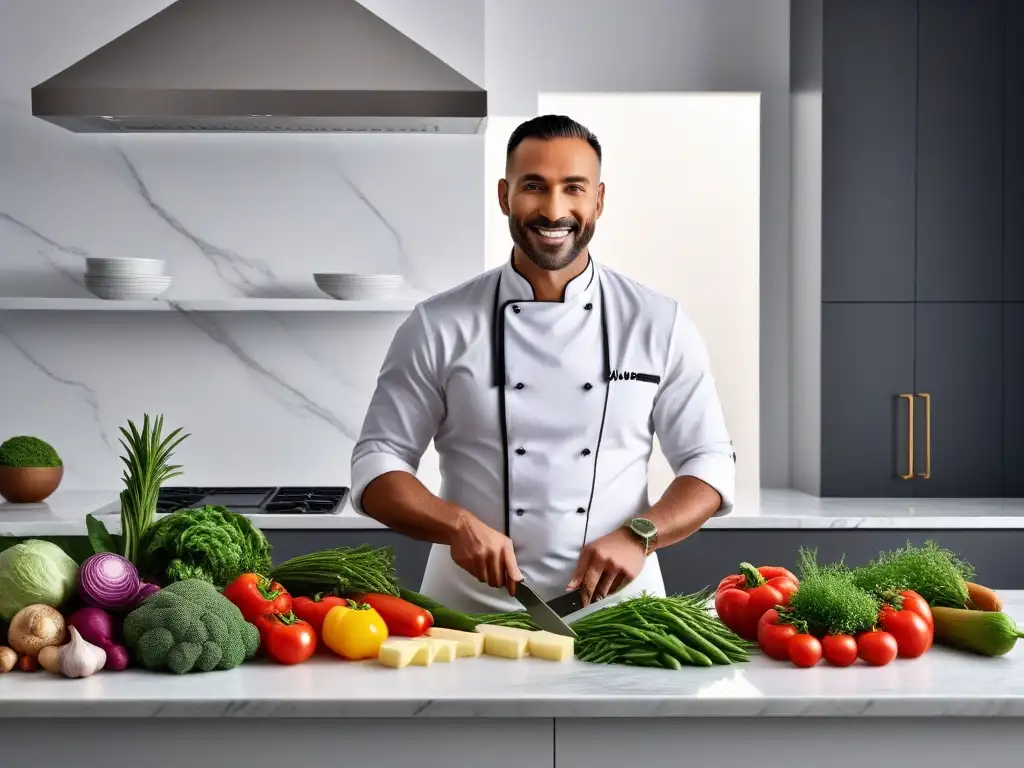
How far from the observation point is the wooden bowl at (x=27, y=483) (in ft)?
11.3

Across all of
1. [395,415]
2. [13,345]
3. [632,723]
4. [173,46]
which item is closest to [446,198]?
[173,46]

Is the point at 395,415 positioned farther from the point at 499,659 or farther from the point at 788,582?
the point at 788,582

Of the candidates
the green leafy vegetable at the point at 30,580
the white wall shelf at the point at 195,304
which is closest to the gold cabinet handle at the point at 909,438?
the white wall shelf at the point at 195,304

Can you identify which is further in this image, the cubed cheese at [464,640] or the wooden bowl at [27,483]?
the wooden bowl at [27,483]

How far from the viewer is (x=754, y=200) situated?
4.11 m

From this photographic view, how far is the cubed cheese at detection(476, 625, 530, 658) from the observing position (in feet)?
5.33

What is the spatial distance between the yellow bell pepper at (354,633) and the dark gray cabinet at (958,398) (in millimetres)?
2603

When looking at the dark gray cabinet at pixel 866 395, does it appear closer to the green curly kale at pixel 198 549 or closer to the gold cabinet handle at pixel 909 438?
the gold cabinet handle at pixel 909 438

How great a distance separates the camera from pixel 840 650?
1571mm

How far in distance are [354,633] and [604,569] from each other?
0.43 m

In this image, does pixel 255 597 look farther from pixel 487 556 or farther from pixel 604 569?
pixel 604 569

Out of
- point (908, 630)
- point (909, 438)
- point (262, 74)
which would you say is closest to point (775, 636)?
point (908, 630)

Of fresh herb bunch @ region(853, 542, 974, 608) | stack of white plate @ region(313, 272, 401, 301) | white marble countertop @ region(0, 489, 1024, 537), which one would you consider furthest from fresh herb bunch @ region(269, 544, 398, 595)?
stack of white plate @ region(313, 272, 401, 301)

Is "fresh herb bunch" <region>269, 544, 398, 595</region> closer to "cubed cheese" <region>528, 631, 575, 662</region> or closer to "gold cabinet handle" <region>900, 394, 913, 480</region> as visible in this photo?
"cubed cheese" <region>528, 631, 575, 662</region>
